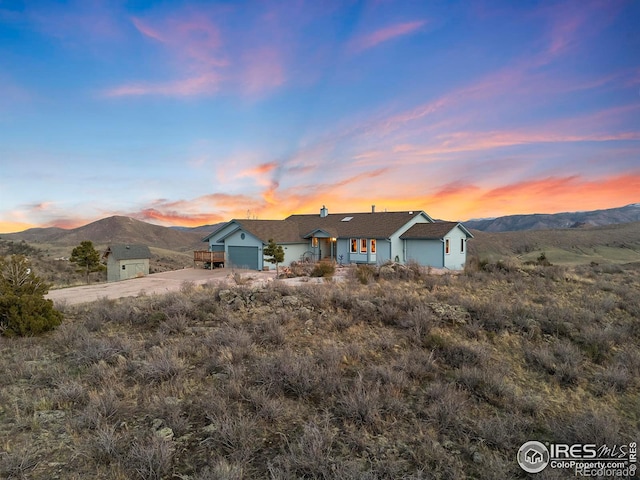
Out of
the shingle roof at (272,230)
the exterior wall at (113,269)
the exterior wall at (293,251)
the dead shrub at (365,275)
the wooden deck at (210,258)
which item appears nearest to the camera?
the dead shrub at (365,275)

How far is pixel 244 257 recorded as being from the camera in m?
29.3

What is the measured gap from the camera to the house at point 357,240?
27945 mm

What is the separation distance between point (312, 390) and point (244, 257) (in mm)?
24969

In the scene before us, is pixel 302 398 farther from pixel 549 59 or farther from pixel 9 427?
pixel 549 59

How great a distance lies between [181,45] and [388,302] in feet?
58.3

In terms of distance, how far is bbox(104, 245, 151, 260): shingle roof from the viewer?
30672 mm

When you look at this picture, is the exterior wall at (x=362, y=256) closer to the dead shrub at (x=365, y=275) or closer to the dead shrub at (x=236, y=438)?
the dead shrub at (x=365, y=275)

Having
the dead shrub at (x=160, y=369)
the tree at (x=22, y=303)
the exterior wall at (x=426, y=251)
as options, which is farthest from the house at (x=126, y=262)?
the dead shrub at (x=160, y=369)

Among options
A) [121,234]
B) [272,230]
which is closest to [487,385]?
[272,230]

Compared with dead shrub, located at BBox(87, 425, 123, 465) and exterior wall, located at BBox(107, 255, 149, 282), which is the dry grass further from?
exterior wall, located at BBox(107, 255, 149, 282)

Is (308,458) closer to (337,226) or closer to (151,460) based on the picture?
(151,460)

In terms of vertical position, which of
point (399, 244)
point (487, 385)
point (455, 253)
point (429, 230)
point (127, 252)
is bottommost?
point (487, 385)

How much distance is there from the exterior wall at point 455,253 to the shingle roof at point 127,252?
29477mm

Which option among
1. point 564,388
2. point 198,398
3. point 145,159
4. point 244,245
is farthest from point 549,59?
point 145,159
